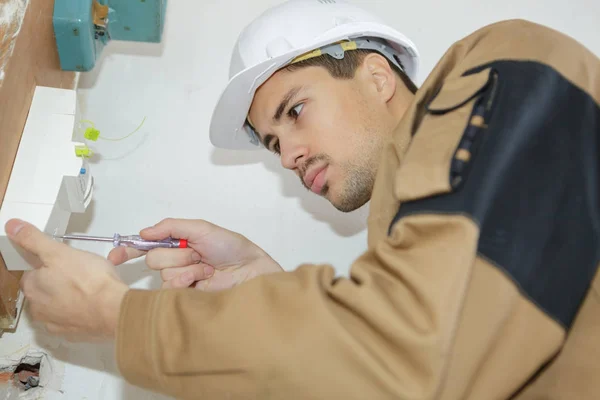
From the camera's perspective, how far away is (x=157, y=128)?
1657 millimetres

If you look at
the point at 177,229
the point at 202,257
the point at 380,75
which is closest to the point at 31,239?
the point at 177,229

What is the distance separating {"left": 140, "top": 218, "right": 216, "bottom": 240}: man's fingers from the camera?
50.0 inches

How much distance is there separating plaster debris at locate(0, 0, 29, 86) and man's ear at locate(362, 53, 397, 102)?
2.21ft

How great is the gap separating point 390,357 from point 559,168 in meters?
0.34

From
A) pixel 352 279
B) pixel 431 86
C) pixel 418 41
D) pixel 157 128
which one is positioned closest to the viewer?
pixel 352 279

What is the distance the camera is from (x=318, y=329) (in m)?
0.81

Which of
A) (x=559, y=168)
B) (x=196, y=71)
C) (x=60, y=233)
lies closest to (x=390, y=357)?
(x=559, y=168)

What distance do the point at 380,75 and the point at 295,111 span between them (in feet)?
0.67

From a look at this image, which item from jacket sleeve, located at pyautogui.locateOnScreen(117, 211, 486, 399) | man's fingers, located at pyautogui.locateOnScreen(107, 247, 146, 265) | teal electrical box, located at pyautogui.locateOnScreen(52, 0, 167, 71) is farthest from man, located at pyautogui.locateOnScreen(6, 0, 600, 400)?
teal electrical box, located at pyautogui.locateOnScreen(52, 0, 167, 71)

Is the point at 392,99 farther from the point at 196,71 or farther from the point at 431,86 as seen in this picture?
the point at 196,71

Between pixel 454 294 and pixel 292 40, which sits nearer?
pixel 454 294

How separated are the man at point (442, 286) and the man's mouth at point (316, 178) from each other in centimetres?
26

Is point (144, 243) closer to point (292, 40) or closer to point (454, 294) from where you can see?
point (292, 40)

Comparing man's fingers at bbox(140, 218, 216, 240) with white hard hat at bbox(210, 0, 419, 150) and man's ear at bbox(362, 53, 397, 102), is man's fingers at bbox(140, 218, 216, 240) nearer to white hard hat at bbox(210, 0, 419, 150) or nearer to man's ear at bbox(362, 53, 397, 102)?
white hard hat at bbox(210, 0, 419, 150)
